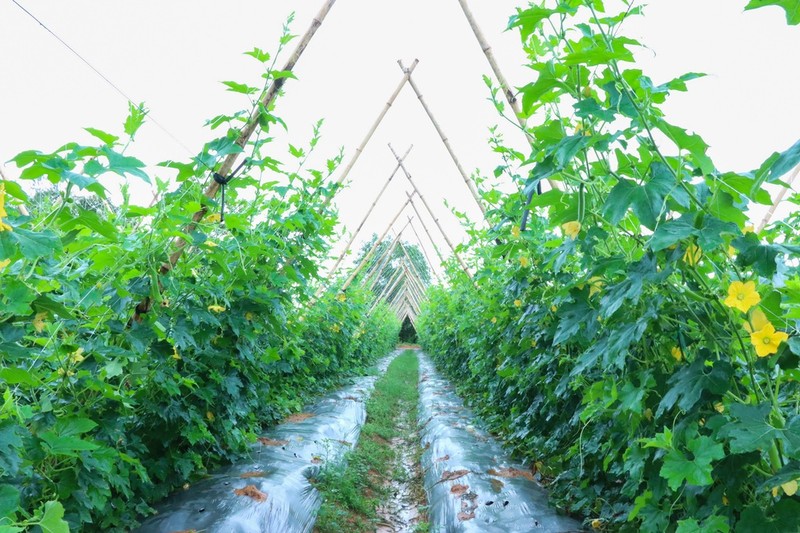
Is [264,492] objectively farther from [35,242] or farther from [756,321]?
[756,321]

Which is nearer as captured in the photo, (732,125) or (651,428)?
(651,428)

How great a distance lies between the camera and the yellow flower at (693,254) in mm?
1381

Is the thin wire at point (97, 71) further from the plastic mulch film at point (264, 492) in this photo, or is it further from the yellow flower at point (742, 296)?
the yellow flower at point (742, 296)

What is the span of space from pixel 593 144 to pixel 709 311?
1.80 feet

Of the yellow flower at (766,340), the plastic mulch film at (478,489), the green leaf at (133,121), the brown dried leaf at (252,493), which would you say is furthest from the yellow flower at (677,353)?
the brown dried leaf at (252,493)

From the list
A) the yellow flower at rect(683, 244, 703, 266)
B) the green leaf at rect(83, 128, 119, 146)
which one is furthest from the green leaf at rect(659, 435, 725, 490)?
the green leaf at rect(83, 128, 119, 146)

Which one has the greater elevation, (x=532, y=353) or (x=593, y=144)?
(x=593, y=144)

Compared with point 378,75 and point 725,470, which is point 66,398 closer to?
point 725,470

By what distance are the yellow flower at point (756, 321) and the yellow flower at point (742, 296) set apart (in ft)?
0.10

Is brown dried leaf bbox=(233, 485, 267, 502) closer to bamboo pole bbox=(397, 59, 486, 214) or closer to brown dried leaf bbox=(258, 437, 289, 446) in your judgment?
brown dried leaf bbox=(258, 437, 289, 446)

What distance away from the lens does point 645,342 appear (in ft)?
5.69

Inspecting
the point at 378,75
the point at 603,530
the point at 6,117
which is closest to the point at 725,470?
the point at 603,530

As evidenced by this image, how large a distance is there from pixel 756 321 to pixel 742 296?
2.9 inches

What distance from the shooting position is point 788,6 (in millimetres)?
1053
